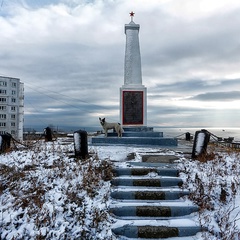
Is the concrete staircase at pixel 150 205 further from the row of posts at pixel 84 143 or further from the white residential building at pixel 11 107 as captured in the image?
the white residential building at pixel 11 107

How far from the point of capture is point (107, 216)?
4852 millimetres

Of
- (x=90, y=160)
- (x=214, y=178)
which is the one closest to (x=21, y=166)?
(x=90, y=160)

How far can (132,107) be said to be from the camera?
1698cm

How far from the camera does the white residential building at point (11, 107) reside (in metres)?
57.8

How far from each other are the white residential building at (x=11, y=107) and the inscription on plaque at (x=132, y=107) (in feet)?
152

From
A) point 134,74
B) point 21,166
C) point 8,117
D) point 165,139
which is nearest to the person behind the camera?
point 21,166

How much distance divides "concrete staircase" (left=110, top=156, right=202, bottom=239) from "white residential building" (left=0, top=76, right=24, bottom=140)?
55567mm

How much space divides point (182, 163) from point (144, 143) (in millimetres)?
5780

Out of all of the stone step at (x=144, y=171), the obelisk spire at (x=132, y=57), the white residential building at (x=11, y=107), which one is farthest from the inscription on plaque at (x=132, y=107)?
the white residential building at (x=11, y=107)

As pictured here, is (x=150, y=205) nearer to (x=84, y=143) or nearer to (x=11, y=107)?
(x=84, y=143)

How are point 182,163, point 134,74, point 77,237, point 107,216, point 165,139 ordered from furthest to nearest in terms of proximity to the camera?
1. point 134,74
2. point 165,139
3. point 182,163
4. point 107,216
5. point 77,237

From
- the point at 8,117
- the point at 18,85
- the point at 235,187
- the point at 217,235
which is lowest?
the point at 217,235

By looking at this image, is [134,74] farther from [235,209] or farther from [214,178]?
[235,209]

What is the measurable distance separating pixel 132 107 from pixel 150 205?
39.5 ft
